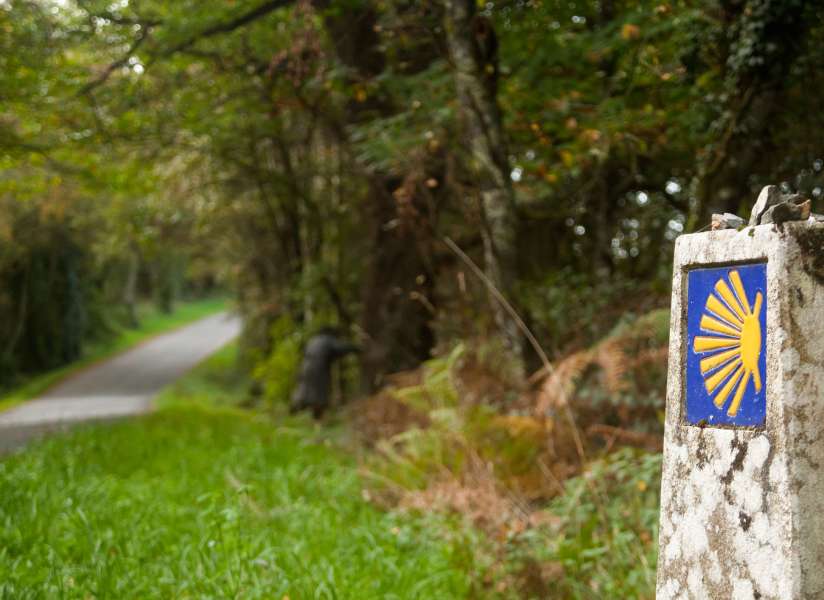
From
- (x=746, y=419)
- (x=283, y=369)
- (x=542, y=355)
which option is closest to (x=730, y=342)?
(x=746, y=419)

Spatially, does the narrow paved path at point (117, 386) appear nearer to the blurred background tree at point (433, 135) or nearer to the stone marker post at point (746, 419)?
the blurred background tree at point (433, 135)

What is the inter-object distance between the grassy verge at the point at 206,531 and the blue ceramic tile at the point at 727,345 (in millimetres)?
2161

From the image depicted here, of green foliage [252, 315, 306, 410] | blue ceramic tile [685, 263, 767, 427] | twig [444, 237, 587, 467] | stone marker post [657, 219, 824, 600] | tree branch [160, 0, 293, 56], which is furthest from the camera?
green foliage [252, 315, 306, 410]

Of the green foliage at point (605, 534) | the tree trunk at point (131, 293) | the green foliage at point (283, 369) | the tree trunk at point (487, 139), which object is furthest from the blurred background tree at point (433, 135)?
the tree trunk at point (131, 293)

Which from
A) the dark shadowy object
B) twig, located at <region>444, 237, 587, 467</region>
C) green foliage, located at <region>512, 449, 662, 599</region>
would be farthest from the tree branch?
green foliage, located at <region>512, 449, 662, 599</region>

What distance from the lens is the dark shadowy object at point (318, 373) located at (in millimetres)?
12250

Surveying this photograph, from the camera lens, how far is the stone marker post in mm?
2348

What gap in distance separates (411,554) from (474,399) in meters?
1.71

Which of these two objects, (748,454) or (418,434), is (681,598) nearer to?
(748,454)

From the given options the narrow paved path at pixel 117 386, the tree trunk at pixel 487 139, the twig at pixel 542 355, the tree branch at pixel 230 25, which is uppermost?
the tree branch at pixel 230 25

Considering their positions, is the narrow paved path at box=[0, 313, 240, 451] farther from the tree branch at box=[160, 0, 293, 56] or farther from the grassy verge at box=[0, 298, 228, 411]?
the tree branch at box=[160, 0, 293, 56]

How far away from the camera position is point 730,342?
8.49 feet

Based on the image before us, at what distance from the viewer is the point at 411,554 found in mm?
5148

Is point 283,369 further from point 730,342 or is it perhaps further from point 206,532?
point 730,342
